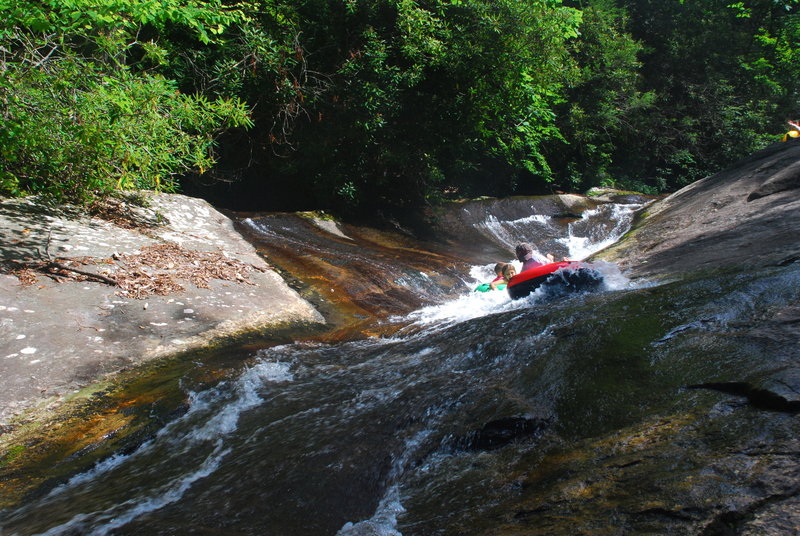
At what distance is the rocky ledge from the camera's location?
4797 mm

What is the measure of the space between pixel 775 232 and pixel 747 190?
3546mm

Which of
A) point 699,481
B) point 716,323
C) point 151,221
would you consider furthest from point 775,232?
point 151,221

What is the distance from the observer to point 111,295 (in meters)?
5.98

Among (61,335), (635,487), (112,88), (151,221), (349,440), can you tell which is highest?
(112,88)

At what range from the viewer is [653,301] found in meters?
4.74

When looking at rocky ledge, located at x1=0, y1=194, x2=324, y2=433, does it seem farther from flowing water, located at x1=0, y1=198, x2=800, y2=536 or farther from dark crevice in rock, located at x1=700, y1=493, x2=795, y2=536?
dark crevice in rock, located at x1=700, y1=493, x2=795, y2=536

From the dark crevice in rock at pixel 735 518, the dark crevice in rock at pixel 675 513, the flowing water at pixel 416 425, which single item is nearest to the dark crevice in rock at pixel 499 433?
the flowing water at pixel 416 425

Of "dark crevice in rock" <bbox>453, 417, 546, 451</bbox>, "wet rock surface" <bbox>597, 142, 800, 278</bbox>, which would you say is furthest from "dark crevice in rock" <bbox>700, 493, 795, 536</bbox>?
"wet rock surface" <bbox>597, 142, 800, 278</bbox>

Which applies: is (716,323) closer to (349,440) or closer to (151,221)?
(349,440)

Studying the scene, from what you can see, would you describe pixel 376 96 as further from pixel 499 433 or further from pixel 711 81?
pixel 711 81

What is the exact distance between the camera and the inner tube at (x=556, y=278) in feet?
→ 24.1

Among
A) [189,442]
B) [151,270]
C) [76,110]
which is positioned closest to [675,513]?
[189,442]

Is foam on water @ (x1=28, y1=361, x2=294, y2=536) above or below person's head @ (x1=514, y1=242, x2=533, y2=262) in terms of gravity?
below

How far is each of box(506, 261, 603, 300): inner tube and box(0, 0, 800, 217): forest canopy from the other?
5.03 meters
